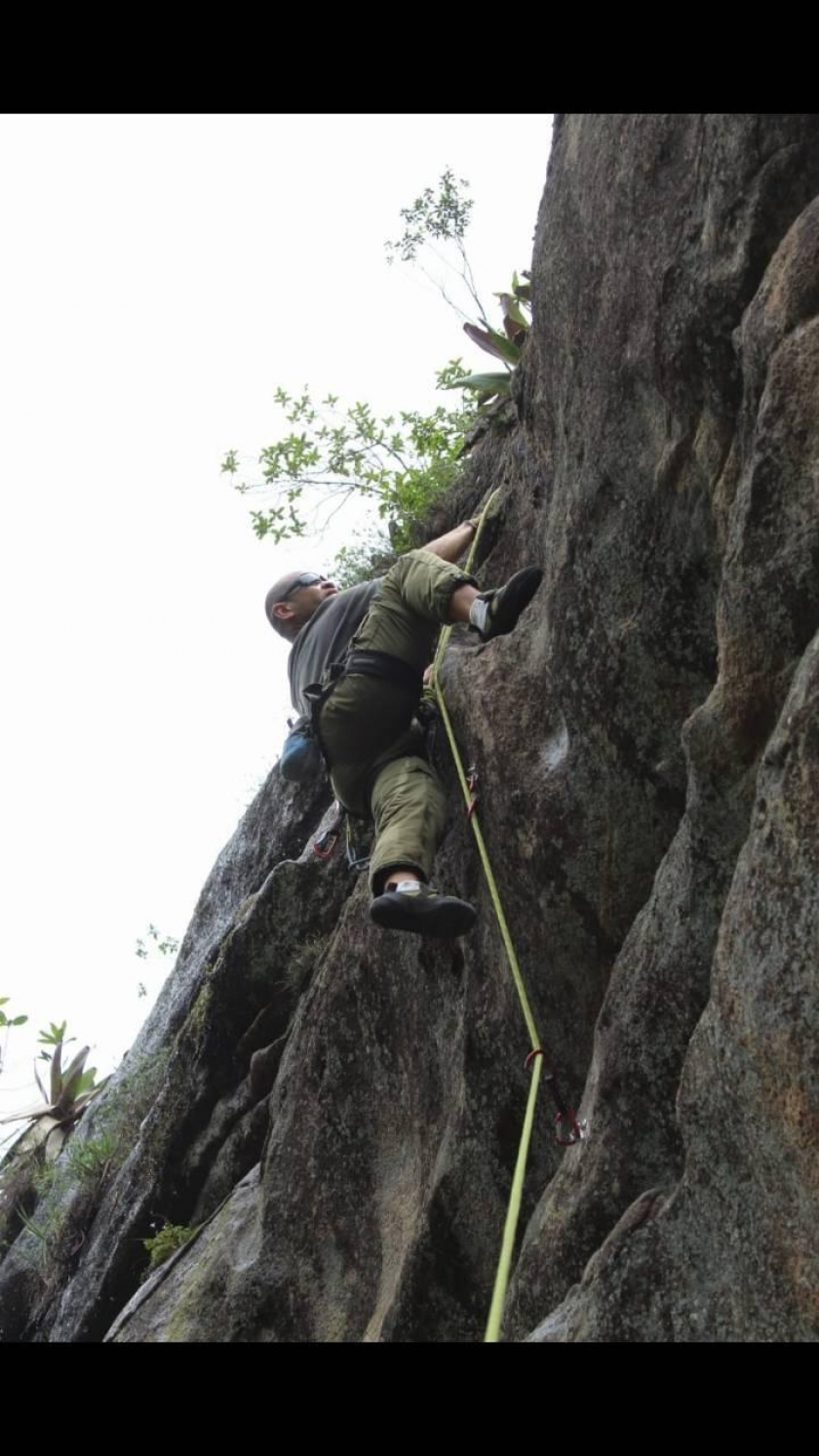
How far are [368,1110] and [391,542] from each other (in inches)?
191

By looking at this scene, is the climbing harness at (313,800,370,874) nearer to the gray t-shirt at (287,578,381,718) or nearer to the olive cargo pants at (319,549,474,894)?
the olive cargo pants at (319,549,474,894)

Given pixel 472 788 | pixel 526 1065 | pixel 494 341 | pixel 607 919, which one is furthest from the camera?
pixel 494 341

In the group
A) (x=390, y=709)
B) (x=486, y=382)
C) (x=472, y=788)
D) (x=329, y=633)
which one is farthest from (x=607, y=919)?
(x=486, y=382)

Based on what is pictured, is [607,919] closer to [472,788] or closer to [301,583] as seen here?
[472,788]

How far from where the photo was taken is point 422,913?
5.29 m

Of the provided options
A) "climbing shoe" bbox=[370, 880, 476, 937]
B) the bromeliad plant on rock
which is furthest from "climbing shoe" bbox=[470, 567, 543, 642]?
the bromeliad plant on rock

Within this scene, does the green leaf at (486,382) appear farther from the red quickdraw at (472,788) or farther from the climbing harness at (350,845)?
the red quickdraw at (472,788)

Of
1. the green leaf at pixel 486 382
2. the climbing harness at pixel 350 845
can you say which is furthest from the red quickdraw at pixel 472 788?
the green leaf at pixel 486 382

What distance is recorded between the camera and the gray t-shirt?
745 centimetres

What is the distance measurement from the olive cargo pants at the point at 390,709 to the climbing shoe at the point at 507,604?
0.58 m

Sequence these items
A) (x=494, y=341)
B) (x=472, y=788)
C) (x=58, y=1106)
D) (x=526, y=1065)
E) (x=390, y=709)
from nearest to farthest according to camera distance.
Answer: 1. (x=526, y=1065)
2. (x=472, y=788)
3. (x=390, y=709)
4. (x=494, y=341)
5. (x=58, y=1106)

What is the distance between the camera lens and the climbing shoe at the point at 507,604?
5.66 metres

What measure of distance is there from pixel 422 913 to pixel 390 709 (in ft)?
5.32
